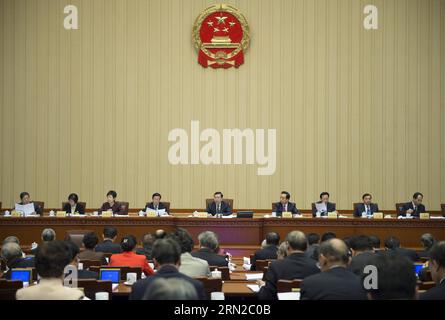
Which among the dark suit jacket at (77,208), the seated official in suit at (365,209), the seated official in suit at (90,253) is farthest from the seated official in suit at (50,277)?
the seated official in suit at (365,209)

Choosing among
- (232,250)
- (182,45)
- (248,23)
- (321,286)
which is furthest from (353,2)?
(321,286)

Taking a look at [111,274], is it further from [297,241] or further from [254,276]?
[297,241]

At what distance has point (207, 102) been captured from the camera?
520 inches

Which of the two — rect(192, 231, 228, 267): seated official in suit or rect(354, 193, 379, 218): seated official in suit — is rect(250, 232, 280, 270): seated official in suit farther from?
rect(354, 193, 379, 218): seated official in suit

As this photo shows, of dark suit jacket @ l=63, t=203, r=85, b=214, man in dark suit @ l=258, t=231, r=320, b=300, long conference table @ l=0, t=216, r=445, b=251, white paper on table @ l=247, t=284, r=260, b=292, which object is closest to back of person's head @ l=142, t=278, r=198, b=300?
man in dark suit @ l=258, t=231, r=320, b=300

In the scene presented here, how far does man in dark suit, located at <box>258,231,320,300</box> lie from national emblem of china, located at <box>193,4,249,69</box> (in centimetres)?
873

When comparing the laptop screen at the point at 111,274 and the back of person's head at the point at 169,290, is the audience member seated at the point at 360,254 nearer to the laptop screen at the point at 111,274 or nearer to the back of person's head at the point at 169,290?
the laptop screen at the point at 111,274

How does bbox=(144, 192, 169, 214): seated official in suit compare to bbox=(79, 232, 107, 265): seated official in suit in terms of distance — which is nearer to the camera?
bbox=(79, 232, 107, 265): seated official in suit

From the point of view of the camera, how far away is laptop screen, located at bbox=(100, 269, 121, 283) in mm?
5258

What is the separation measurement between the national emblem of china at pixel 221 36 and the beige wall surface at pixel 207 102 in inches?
7.1

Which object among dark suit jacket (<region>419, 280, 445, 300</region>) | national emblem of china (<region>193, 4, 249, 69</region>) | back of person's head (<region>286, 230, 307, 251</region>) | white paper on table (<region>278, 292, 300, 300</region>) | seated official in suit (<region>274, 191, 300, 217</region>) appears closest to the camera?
dark suit jacket (<region>419, 280, 445, 300</region>)

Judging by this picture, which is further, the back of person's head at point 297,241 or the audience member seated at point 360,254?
the back of person's head at point 297,241

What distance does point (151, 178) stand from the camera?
13148 mm

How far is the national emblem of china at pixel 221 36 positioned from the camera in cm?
1308
